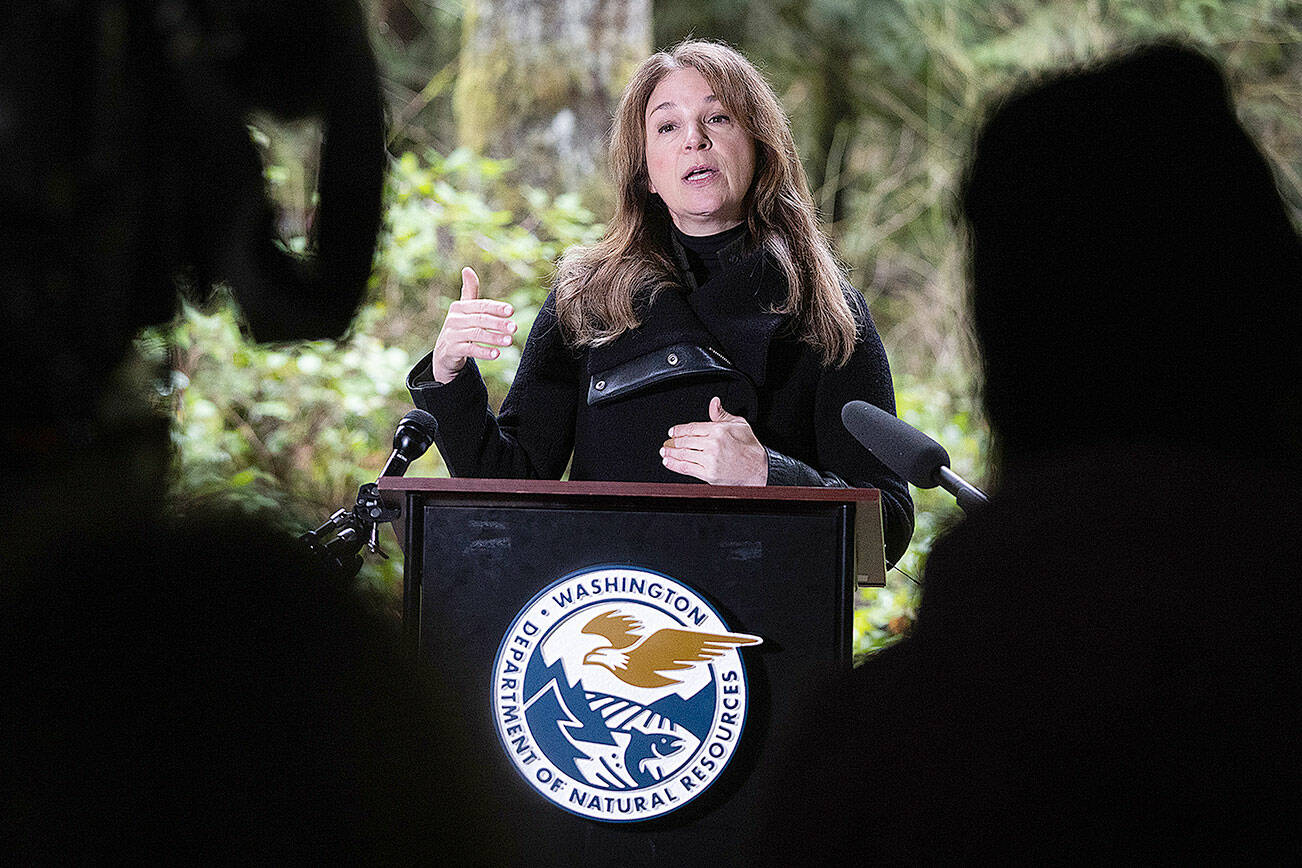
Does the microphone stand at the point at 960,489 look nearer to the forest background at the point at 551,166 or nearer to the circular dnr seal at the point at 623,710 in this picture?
the circular dnr seal at the point at 623,710

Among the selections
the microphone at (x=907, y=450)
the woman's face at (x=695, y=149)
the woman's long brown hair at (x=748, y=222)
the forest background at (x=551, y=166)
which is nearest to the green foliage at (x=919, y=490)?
the forest background at (x=551, y=166)

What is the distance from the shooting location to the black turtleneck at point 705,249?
225cm

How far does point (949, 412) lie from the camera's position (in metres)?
5.61

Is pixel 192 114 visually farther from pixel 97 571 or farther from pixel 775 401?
pixel 775 401

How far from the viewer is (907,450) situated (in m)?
1.46

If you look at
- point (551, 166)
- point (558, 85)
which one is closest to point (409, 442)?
point (551, 166)

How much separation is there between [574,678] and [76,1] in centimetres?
105

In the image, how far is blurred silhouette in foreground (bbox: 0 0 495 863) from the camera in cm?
91

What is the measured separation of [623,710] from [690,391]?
83 centimetres

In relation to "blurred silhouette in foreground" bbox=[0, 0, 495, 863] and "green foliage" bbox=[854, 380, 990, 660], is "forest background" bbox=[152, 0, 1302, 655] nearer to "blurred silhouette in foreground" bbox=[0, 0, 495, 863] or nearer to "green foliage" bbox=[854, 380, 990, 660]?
"green foliage" bbox=[854, 380, 990, 660]

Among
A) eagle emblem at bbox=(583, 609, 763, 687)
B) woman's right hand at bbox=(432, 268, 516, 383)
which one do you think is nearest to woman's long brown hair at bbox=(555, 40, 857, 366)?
woman's right hand at bbox=(432, 268, 516, 383)

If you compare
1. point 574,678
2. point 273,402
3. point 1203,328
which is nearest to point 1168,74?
point 1203,328

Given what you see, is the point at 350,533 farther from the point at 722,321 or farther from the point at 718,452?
the point at 722,321

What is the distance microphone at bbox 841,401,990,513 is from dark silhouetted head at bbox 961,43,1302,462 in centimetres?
30
